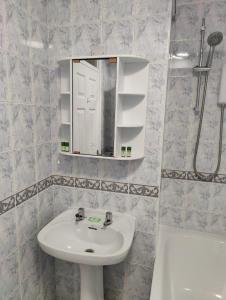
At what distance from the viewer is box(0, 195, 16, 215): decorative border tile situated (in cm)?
123

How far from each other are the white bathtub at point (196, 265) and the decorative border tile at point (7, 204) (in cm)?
109

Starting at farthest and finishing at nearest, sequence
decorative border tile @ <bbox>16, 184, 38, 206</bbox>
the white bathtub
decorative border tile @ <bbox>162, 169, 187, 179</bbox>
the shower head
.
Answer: decorative border tile @ <bbox>162, 169, 187, 179</bbox> → the white bathtub → the shower head → decorative border tile @ <bbox>16, 184, 38, 206</bbox>

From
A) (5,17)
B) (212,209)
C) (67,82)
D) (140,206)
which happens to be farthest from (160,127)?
(5,17)

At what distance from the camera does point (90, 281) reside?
149 cm

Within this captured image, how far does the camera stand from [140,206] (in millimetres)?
1562

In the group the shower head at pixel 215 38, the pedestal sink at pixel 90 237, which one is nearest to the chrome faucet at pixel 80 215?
the pedestal sink at pixel 90 237

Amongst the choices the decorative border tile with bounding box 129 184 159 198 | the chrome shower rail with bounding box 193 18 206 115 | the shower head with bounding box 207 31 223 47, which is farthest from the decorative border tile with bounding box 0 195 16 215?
the shower head with bounding box 207 31 223 47

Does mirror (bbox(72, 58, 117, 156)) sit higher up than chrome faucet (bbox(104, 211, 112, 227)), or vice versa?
mirror (bbox(72, 58, 117, 156))

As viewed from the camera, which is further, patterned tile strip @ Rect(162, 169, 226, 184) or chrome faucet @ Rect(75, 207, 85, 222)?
patterned tile strip @ Rect(162, 169, 226, 184)

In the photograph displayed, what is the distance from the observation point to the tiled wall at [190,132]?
164 cm

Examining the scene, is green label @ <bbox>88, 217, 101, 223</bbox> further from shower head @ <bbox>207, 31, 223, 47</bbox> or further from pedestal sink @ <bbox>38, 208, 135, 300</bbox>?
shower head @ <bbox>207, 31, 223, 47</bbox>

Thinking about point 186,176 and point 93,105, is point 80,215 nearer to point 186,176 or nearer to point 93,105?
point 93,105

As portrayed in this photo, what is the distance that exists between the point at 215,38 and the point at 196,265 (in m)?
1.70

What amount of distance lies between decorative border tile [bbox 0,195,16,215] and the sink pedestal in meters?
0.60
